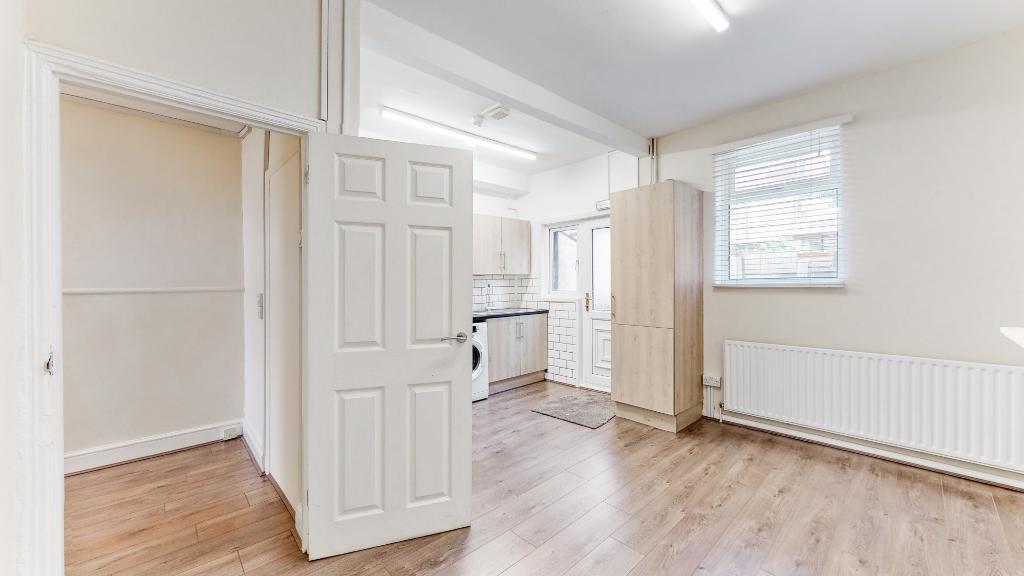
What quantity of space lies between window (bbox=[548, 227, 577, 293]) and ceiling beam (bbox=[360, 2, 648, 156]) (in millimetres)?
1762

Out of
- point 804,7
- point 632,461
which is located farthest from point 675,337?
point 804,7

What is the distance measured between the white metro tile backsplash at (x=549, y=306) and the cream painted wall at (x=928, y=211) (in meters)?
2.28

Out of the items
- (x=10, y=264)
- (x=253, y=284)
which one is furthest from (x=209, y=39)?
(x=253, y=284)

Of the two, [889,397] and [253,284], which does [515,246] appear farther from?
[889,397]

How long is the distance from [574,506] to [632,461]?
780 millimetres

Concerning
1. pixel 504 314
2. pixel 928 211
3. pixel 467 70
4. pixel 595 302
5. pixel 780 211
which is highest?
pixel 467 70

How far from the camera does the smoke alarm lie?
10.9ft

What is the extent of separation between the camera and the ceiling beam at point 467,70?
2197 millimetres

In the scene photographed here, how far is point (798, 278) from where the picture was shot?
126 inches

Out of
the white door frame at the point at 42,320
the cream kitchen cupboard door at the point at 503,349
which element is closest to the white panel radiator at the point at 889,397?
the cream kitchen cupboard door at the point at 503,349

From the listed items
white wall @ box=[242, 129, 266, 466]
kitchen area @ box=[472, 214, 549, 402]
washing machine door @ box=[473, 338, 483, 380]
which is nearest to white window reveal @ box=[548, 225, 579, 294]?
kitchen area @ box=[472, 214, 549, 402]

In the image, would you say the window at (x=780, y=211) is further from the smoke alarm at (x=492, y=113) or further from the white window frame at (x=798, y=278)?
the smoke alarm at (x=492, y=113)

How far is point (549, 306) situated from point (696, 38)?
3464 mm

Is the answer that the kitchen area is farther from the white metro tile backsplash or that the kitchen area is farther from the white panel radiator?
the white panel radiator
